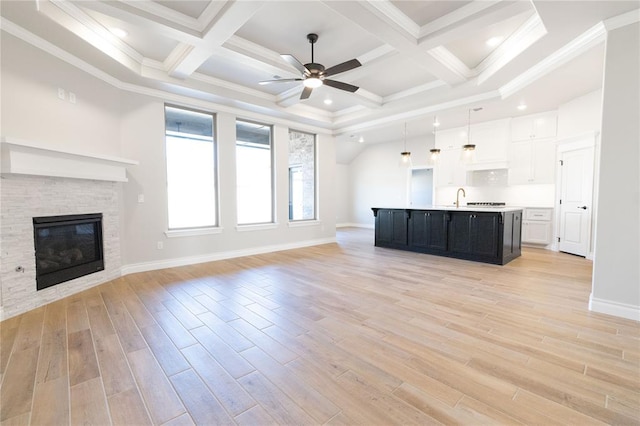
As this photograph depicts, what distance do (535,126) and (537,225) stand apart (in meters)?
2.23

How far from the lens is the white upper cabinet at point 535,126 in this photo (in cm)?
618

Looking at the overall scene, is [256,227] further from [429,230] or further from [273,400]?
[273,400]

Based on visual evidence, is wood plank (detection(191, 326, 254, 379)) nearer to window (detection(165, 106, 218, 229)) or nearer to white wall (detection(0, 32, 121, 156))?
white wall (detection(0, 32, 121, 156))

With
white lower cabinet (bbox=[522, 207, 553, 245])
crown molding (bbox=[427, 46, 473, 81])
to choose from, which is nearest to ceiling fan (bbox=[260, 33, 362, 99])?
crown molding (bbox=[427, 46, 473, 81])

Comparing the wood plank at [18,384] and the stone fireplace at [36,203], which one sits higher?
the stone fireplace at [36,203]

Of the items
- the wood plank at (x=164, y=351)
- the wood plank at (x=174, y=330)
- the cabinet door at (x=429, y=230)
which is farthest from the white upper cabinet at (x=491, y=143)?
the wood plank at (x=164, y=351)

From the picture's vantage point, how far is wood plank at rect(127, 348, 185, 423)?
1.58 meters

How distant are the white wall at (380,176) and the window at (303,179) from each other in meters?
3.78

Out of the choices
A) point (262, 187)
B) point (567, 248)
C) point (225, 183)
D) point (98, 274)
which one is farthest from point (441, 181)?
point (98, 274)

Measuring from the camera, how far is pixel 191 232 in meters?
5.11

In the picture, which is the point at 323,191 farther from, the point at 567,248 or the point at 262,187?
the point at 567,248

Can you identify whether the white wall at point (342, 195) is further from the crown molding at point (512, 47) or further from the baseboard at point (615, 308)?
the baseboard at point (615, 308)

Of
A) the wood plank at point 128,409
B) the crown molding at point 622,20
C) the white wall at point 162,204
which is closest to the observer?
the wood plank at point 128,409

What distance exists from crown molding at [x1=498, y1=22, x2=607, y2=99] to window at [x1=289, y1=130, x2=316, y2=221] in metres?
4.16
